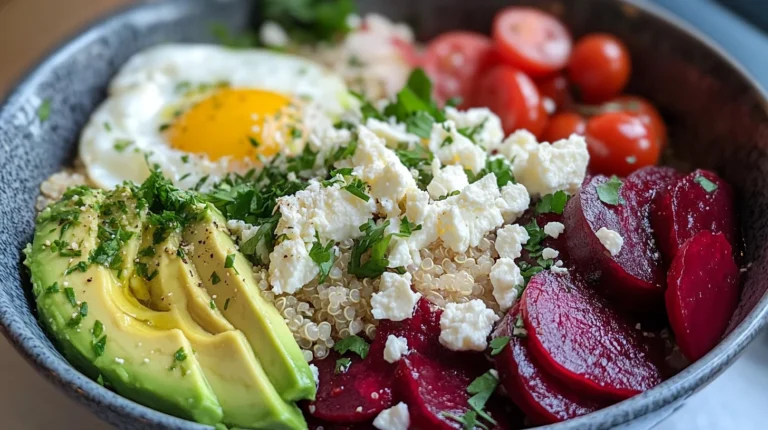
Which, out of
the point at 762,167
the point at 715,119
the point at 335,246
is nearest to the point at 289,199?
the point at 335,246

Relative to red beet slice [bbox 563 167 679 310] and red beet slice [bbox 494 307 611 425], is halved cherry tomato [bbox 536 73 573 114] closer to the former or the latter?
red beet slice [bbox 563 167 679 310]

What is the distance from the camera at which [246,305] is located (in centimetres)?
141

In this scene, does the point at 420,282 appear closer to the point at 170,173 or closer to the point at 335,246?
the point at 335,246

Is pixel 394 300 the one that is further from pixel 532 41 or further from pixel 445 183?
pixel 532 41

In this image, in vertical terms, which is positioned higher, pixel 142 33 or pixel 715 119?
pixel 142 33

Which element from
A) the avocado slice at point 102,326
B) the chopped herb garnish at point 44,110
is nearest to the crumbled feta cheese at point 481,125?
the avocado slice at point 102,326

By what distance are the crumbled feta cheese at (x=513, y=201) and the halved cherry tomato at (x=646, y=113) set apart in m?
0.79

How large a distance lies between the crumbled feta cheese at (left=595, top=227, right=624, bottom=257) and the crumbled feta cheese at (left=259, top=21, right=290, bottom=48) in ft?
4.95

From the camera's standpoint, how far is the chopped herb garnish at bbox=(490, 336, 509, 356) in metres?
1.37

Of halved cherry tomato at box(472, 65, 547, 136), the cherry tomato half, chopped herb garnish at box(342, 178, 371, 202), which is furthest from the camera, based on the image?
the cherry tomato half

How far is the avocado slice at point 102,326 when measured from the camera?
1.31 metres

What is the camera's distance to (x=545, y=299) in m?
1.42

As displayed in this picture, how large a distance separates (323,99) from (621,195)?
3.38 feet

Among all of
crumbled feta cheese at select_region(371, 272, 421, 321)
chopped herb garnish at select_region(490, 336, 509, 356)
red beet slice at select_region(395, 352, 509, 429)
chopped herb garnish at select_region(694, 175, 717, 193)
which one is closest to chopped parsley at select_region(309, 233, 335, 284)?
crumbled feta cheese at select_region(371, 272, 421, 321)
